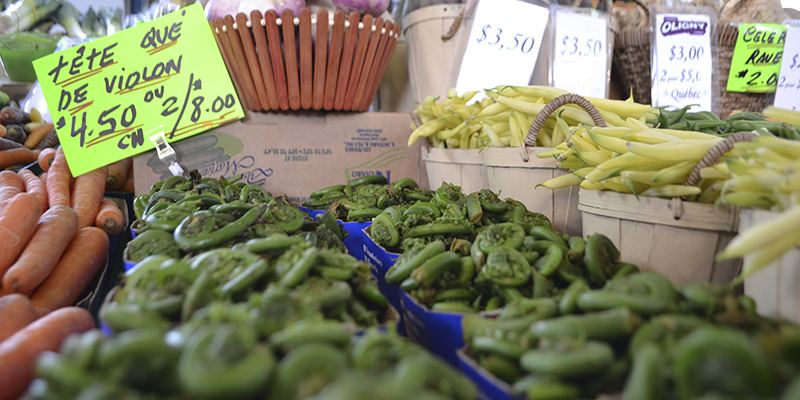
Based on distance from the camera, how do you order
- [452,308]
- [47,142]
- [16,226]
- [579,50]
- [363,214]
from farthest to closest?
[47,142], [579,50], [363,214], [16,226], [452,308]

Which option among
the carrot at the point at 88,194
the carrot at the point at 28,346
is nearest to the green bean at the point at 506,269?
the carrot at the point at 28,346

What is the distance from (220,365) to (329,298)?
25 cm

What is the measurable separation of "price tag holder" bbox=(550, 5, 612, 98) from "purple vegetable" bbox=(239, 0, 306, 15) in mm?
1338

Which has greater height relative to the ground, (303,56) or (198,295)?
(303,56)

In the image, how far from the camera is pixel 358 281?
3.11ft

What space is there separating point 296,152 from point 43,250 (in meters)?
1.11

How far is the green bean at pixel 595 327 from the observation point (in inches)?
27.1

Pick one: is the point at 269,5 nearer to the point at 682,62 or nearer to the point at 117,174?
the point at 117,174

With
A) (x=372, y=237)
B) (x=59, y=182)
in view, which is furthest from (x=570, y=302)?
(x=59, y=182)

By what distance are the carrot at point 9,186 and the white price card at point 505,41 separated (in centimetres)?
213

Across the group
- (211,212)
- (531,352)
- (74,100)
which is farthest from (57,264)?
(531,352)

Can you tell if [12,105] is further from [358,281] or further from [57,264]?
[358,281]

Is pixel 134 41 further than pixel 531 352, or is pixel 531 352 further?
pixel 134 41

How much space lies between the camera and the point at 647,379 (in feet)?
1.90
